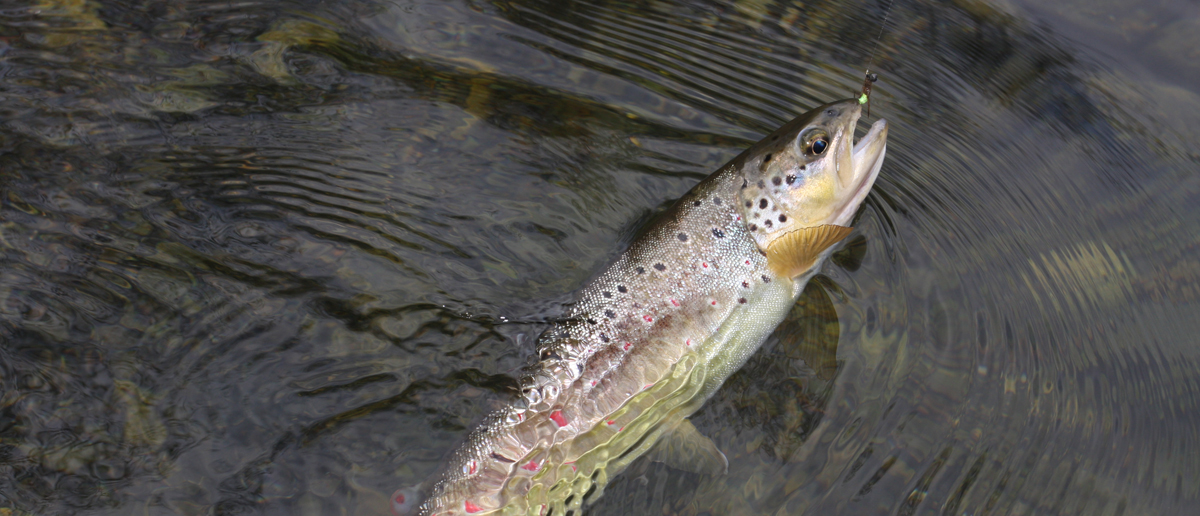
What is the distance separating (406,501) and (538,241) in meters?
1.47

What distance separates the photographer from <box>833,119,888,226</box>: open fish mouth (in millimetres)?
3516

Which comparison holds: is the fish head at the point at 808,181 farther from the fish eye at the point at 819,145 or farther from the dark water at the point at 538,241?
the dark water at the point at 538,241

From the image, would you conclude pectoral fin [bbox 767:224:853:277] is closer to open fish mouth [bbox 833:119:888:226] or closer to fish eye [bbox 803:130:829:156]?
open fish mouth [bbox 833:119:888:226]

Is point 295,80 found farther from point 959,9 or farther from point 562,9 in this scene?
point 959,9

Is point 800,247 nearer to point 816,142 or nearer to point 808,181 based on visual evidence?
point 808,181

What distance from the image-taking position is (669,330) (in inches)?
130

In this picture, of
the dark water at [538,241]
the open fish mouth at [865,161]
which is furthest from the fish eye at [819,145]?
the dark water at [538,241]

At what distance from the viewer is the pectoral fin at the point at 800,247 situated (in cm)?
348

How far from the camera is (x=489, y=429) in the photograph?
3.01 meters

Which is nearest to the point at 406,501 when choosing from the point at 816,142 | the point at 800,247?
the point at 800,247

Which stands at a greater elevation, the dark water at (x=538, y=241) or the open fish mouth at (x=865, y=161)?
the open fish mouth at (x=865, y=161)

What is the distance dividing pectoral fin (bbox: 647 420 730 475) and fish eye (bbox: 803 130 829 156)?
1.44 meters

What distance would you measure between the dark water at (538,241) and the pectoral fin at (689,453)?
0.17ft

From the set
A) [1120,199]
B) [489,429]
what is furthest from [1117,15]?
[489,429]
